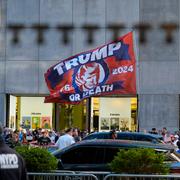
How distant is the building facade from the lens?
115 feet

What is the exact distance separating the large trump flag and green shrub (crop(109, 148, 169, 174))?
7369mm

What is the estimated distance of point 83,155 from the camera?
13.6 m

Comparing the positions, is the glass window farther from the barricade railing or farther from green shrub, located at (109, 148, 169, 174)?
the barricade railing

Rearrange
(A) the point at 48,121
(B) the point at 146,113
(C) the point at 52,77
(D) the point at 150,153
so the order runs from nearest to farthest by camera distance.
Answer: (D) the point at 150,153 < (C) the point at 52,77 < (B) the point at 146,113 < (A) the point at 48,121

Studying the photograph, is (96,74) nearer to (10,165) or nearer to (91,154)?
(91,154)

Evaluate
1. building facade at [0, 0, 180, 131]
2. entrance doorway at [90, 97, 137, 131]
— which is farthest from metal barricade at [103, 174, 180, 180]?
entrance doorway at [90, 97, 137, 131]

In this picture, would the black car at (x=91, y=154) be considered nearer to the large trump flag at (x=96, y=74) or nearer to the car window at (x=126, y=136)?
the large trump flag at (x=96, y=74)

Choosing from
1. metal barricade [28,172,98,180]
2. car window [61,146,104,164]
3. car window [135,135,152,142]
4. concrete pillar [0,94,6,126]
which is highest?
concrete pillar [0,94,6,126]

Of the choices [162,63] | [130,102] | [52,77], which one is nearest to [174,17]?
[162,63]

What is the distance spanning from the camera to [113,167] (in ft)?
37.0

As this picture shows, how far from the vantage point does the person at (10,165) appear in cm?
585

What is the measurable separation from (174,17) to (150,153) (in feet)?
81.1

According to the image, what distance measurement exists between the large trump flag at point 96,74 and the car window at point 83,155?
517 centimetres

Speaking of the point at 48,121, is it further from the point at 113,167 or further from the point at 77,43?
the point at 113,167
